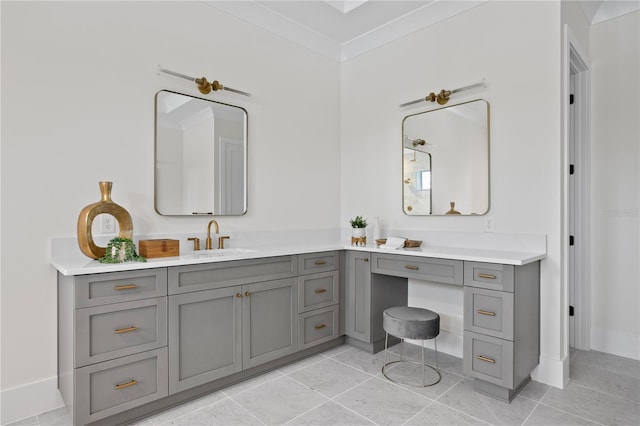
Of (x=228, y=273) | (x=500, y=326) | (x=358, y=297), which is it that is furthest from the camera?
(x=358, y=297)

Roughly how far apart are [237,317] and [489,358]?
5.29 feet

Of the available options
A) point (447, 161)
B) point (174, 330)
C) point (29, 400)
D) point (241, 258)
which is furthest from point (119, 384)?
point (447, 161)

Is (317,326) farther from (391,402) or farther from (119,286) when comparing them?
(119,286)

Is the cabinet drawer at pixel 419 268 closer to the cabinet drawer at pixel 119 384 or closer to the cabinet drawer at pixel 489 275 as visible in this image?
the cabinet drawer at pixel 489 275

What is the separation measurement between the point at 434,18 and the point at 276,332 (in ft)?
→ 9.35

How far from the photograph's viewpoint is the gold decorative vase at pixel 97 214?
6.92 ft

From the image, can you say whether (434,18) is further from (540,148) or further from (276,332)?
(276,332)

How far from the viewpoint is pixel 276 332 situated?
2674 millimetres

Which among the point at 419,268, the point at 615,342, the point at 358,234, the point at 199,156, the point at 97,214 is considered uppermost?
the point at 199,156

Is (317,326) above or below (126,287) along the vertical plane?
below

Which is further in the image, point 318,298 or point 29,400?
point 318,298

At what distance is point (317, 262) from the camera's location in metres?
2.96

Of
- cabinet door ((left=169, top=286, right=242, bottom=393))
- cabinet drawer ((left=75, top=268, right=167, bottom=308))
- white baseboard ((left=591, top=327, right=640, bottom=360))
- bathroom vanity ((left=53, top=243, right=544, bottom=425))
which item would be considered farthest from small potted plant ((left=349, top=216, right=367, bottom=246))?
white baseboard ((left=591, top=327, right=640, bottom=360))

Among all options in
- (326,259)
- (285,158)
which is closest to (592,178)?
(326,259)
